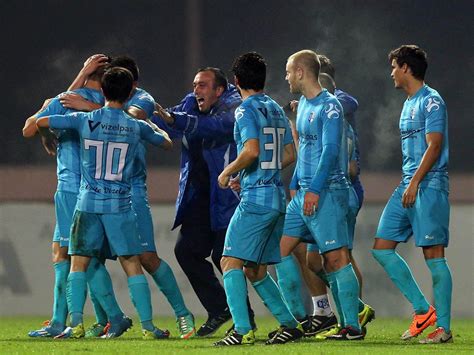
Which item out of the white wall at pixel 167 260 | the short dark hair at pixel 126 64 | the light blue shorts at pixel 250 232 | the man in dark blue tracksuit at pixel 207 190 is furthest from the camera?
the white wall at pixel 167 260

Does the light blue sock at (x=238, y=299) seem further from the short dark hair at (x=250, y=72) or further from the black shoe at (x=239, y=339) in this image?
the short dark hair at (x=250, y=72)

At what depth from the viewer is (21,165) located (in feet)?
45.5

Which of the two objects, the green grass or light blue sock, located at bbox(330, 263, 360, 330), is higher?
light blue sock, located at bbox(330, 263, 360, 330)

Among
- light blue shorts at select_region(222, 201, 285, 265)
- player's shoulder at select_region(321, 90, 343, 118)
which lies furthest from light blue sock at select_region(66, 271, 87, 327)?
player's shoulder at select_region(321, 90, 343, 118)

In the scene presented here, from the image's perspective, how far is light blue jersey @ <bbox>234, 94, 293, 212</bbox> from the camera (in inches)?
317

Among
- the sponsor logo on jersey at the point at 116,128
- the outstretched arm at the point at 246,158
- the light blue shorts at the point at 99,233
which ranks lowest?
the light blue shorts at the point at 99,233

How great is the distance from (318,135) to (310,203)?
413mm

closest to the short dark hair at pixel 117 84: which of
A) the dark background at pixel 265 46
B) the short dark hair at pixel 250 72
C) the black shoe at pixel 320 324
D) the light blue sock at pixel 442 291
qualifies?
the short dark hair at pixel 250 72

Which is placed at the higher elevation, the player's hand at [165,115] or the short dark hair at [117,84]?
the short dark hair at [117,84]

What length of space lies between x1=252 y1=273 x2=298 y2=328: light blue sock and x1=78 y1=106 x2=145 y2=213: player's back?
3.10ft

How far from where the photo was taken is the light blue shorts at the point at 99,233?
8.47 metres

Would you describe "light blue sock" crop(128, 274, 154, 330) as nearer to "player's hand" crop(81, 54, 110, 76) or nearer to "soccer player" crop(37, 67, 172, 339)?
"soccer player" crop(37, 67, 172, 339)

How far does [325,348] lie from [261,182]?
3.14 feet

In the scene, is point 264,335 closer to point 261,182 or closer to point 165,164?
point 261,182
